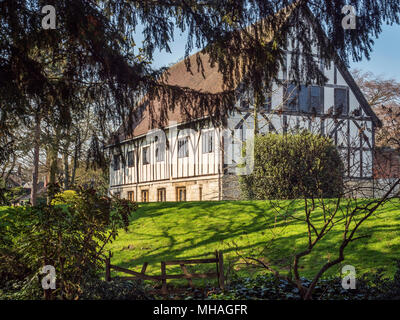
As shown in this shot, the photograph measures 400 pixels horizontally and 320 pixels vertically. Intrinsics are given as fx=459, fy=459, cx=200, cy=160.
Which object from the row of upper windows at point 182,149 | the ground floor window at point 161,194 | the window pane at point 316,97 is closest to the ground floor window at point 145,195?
the ground floor window at point 161,194

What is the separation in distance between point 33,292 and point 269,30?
4.60 meters

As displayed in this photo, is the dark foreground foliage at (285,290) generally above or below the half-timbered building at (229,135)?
below

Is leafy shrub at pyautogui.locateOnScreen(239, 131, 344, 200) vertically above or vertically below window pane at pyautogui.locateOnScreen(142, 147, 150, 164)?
below

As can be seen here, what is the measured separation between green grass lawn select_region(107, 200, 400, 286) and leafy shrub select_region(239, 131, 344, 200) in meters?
1.40

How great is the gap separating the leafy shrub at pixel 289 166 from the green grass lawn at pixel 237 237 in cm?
140

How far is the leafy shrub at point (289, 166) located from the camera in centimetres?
1438

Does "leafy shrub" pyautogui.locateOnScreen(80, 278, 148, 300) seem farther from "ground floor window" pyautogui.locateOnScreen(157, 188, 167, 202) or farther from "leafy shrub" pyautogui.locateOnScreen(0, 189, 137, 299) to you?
"ground floor window" pyautogui.locateOnScreen(157, 188, 167, 202)

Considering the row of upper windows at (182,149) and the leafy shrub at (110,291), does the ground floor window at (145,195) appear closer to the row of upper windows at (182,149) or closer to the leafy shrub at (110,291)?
the row of upper windows at (182,149)

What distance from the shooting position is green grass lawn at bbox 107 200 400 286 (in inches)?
368

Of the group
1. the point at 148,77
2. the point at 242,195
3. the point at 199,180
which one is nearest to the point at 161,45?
the point at 148,77

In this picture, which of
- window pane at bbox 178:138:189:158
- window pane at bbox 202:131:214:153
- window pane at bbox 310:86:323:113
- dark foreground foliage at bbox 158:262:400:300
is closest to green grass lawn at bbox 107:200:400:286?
dark foreground foliage at bbox 158:262:400:300

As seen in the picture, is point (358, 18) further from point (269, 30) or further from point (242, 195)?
point (242, 195)
